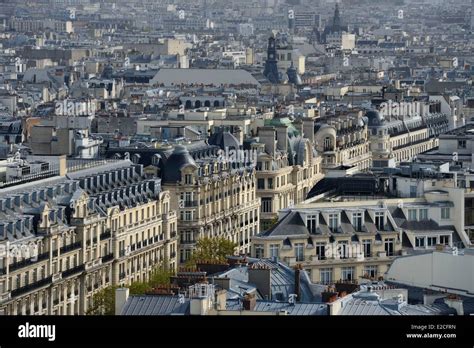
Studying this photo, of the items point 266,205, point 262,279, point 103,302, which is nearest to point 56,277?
point 103,302

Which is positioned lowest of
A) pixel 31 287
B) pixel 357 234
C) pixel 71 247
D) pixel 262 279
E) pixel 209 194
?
pixel 209 194

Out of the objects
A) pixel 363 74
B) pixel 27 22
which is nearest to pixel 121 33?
pixel 27 22

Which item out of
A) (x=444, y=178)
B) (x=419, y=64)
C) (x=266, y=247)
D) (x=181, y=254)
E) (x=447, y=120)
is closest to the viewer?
(x=266, y=247)

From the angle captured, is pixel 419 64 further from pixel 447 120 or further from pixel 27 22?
pixel 27 22

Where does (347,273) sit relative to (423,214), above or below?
below

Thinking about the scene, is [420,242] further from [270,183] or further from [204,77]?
[204,77]

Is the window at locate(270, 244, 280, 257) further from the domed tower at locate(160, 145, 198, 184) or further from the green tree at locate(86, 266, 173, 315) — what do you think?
the domed tower at locate(160, 145, 198, 184)
